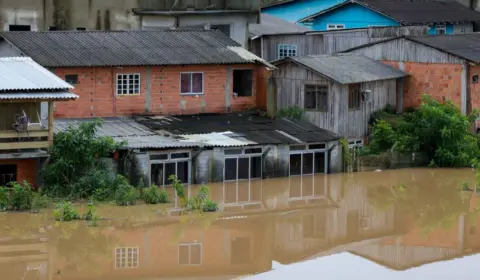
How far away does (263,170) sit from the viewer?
3456 centimetres

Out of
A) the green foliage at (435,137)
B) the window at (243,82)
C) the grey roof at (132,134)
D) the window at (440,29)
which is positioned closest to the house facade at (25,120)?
the grey roof at (132,134)

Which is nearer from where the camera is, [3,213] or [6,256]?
[6,256]

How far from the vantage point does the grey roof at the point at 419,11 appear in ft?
153

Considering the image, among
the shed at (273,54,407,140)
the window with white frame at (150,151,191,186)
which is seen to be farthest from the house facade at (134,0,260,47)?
the window with white frame at (150,151,191,186)

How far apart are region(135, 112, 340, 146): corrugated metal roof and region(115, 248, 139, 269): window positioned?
24.5ft

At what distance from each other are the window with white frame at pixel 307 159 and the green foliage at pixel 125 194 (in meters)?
5.89

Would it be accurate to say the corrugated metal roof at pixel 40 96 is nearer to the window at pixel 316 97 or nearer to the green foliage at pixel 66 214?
the green foliage at pixel 66 214

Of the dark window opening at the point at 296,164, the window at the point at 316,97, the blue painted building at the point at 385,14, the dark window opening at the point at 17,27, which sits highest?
the blue painted building at the point at 385,14

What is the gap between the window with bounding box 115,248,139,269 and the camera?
25.8m

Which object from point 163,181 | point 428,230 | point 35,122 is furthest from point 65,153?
point 428,230

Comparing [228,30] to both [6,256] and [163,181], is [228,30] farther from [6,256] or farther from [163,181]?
[6,256]

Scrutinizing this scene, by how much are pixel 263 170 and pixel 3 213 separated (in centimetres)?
818

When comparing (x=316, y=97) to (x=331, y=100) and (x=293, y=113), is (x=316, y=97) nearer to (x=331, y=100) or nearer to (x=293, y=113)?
(x=331, y=100)

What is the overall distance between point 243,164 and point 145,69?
397 centimetres
